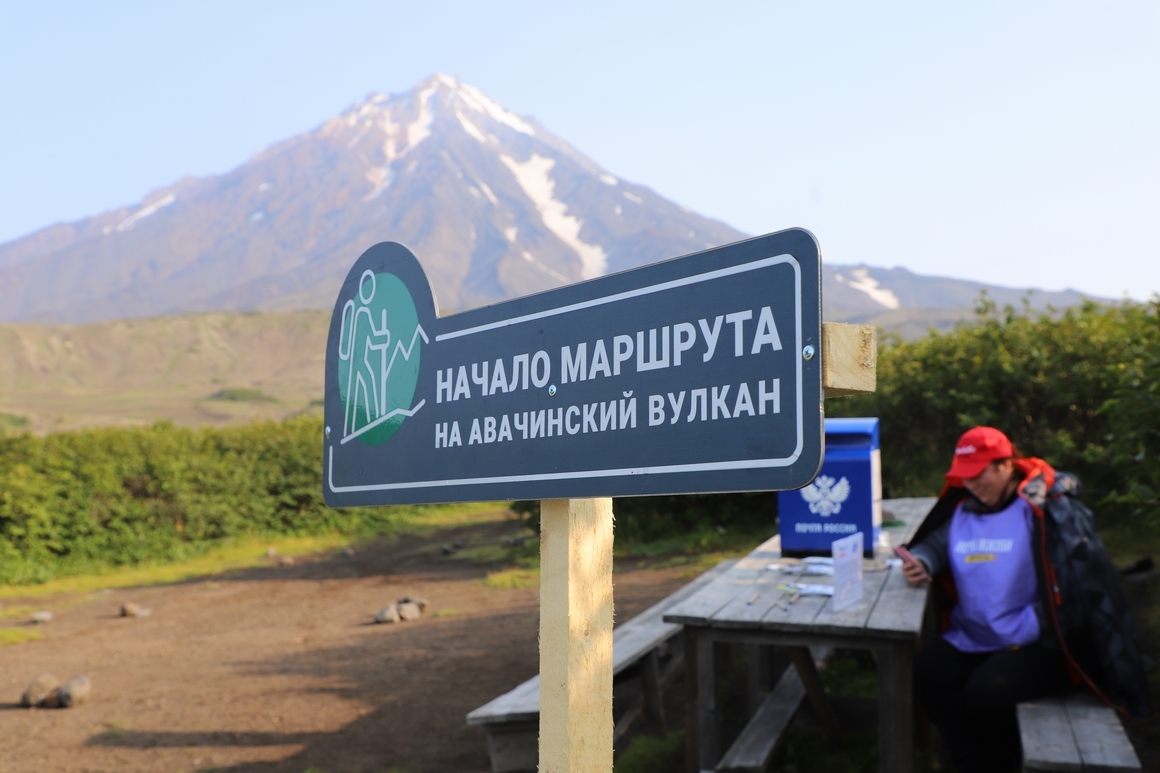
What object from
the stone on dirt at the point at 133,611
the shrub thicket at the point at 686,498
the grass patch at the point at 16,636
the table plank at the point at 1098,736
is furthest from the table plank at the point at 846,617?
the stone on dirt at the point at 133,611

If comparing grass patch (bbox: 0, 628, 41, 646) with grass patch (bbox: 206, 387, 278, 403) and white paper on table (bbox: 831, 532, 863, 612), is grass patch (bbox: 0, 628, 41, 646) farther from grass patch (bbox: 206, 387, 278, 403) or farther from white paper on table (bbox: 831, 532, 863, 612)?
grass patch (bbox: 206, 387, 278, 403)

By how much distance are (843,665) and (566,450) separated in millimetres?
4305

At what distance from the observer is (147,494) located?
12133 millimetres

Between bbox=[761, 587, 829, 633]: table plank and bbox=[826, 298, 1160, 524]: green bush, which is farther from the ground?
bbox=[826, 298, 1160, 524]: green bush

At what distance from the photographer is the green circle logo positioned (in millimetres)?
1791

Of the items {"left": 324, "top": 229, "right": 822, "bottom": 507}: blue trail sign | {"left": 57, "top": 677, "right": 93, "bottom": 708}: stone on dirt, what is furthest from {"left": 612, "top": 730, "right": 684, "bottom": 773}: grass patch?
{"left": 57, "top": 677, "right": 93, "bottom": 708}: stone on dirt

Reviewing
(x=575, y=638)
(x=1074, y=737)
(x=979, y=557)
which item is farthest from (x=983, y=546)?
(x=575, y=638)

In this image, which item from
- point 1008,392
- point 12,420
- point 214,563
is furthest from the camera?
point 12,420

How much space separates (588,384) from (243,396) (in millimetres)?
96477

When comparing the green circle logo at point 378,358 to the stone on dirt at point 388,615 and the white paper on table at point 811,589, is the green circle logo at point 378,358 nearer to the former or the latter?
the white paper on table at point 811,589

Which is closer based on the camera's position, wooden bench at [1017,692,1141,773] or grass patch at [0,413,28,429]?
wooden bench at [1017,692,1141,773]

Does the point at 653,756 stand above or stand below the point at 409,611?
above

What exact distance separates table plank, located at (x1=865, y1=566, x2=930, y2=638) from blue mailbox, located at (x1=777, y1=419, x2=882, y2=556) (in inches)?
13.0

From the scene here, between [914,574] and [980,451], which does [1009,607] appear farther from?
[980,451]
